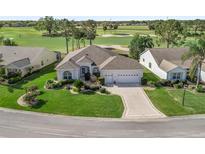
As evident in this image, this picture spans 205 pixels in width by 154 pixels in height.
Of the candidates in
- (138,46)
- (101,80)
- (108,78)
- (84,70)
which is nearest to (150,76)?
(108,78)

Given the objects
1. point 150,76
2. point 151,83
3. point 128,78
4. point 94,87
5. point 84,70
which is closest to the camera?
point 94,87

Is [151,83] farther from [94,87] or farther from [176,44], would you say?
[176,44]

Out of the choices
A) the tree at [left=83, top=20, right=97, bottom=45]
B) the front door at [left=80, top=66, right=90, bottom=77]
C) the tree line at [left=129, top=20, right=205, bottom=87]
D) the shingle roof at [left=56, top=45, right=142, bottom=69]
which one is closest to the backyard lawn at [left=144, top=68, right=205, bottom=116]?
the tree line at [left=129, top=20, right=205, bottom=87]

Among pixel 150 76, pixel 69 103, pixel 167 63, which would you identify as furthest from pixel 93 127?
pixel 167 63

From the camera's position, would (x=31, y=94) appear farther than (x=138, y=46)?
No

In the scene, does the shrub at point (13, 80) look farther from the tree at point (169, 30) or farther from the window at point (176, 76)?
the tree at point (169, 30)

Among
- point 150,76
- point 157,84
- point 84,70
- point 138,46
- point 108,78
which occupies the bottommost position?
point 157,84

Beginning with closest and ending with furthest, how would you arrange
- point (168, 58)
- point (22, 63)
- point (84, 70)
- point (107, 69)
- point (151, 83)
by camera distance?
point (151, 83)
point (107, 69)
point (84, 70)
point (168, 58)
point (22, 63)

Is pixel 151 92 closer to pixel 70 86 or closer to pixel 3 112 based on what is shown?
pixel 70 86

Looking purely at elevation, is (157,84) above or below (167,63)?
below

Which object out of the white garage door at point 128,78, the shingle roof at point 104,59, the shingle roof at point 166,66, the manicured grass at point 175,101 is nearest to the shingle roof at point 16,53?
the shingle roof at point 104,59
